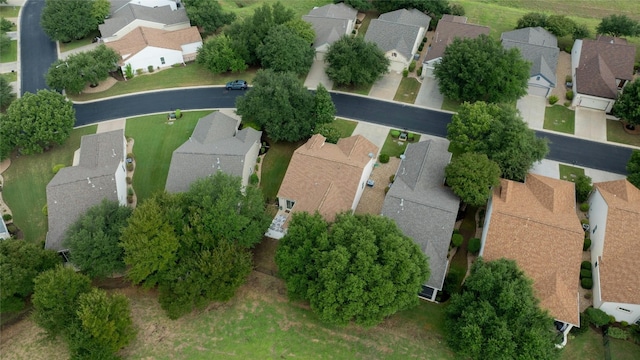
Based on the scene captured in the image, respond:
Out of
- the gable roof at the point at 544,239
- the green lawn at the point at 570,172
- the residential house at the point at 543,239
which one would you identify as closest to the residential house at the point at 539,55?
the green lawn at the point at 570,172

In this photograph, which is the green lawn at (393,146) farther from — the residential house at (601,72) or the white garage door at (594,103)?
the residential house at (601,72)

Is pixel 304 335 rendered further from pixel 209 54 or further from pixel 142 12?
pixel 142 12

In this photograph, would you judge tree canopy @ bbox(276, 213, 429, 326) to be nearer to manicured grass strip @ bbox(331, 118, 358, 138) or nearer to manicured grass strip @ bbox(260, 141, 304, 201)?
manicured grass strip @ bbox(260, 141, 304, 201)

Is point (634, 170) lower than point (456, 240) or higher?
higher

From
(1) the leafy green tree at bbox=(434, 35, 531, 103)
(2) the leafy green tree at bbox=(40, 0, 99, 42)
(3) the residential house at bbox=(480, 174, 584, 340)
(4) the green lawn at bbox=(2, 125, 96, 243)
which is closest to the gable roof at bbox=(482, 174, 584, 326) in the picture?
(3) the residential house at bbox=(480, 174, 584, 340)

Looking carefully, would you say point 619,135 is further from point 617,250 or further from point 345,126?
point 345,126

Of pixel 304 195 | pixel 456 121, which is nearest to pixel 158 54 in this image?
pixel 304 195

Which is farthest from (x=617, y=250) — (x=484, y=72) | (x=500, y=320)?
(x=484, y=72)
